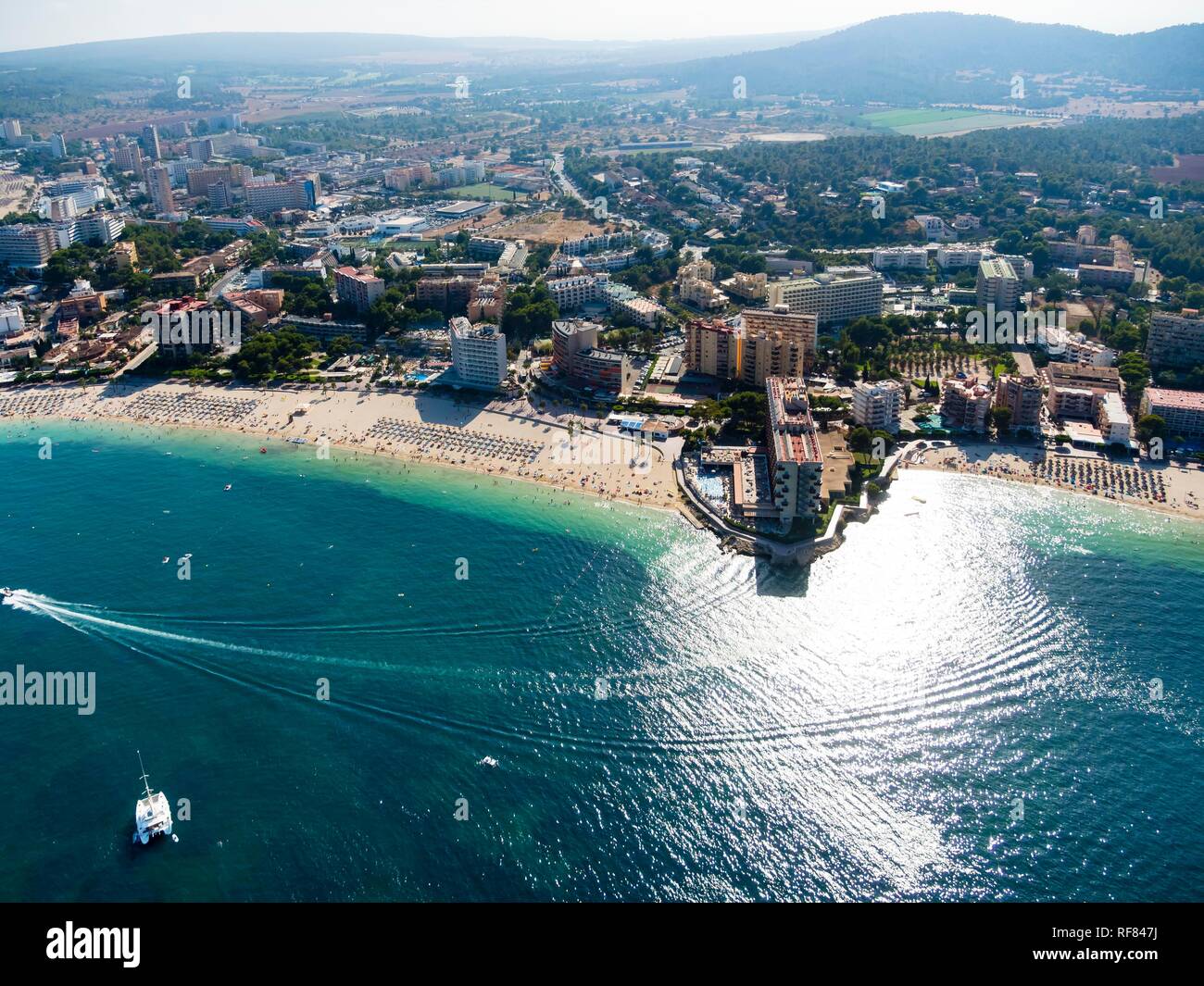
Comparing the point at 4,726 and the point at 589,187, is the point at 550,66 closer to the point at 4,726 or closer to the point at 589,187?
the point at 589,187

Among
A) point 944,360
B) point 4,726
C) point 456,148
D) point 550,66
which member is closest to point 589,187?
point 456,148

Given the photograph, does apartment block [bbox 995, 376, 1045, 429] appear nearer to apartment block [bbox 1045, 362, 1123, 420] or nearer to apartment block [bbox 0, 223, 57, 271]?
apartment block [bbox 1045, 362, 1123, 420]

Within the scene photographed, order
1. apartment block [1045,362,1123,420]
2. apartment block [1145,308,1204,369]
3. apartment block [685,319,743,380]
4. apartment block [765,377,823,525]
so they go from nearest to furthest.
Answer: apartment block [765,377,823,525] < apartment block [1045,362,1123,420] < apartment block [685,319,743,380] < apartment block [1145,308,1204,369]

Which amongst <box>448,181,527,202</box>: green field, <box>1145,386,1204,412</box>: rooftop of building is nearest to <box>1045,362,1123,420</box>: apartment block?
<box>1145,386,1204,412</box>: rooftop of building
